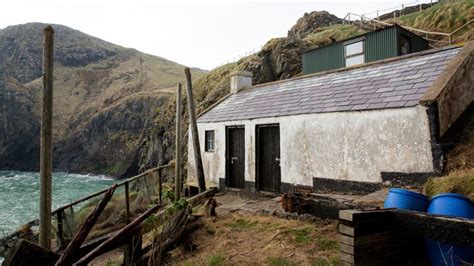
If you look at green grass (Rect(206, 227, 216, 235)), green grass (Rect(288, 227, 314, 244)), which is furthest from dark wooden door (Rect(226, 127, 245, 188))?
green grass (Rect(288, 227, 314, 244))

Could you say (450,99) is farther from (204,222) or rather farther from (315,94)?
(204,222)

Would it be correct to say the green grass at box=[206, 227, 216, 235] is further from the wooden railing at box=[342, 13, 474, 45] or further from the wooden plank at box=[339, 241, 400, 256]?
the wooden railing at box=[342, 13, 474, 45]

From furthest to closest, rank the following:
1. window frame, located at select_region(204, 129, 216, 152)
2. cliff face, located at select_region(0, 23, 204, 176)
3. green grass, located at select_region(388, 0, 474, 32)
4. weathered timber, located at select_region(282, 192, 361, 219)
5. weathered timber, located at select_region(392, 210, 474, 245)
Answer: cliff face, located at select_region(0, 23, 204, 176) < green grass, located at select_region(388, 0, 474, 32) < window frame, located at select_region(204, 129, 216, 152) < weathered timber, located at select_region(282, 192, 361, 219) < weathered timber, located at select_region(392, 210, 474, 245)

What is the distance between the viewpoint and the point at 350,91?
10578 millimetres

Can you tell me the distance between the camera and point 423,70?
9.43m

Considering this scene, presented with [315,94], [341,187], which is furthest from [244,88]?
[341,187]

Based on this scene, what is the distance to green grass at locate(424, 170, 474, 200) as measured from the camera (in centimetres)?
570

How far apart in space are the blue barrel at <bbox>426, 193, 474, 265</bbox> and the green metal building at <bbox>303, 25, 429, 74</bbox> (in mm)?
16042

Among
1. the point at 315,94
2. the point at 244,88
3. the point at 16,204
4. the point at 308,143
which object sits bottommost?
the point at 16,204

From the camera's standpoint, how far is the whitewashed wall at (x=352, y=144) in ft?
26.2

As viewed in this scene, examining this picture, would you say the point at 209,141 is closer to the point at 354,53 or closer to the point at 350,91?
the point at 350,91

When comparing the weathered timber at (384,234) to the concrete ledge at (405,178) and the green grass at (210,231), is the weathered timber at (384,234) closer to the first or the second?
the concrete ledge at (405,178)

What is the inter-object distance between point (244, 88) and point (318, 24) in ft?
143

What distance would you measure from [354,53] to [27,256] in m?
20.2
